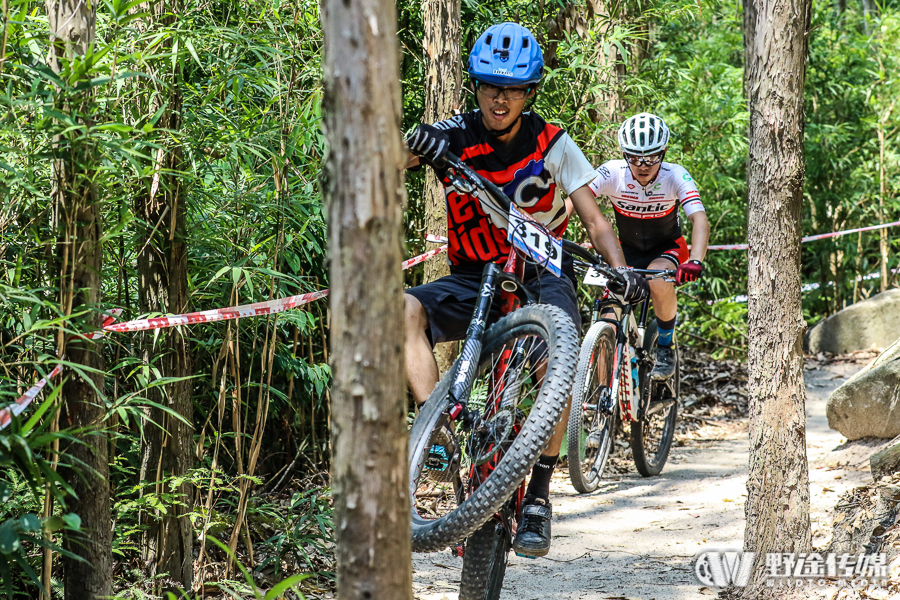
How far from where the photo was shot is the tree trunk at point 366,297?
5.02 ft

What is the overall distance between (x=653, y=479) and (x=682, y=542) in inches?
54.6

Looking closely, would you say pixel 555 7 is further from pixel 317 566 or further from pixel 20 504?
pixel 20 504

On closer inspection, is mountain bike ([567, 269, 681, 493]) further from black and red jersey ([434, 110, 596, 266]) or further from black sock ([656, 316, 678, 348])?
black and red jersey ([434, 110, 596, 266])

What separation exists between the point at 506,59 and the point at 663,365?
313cm

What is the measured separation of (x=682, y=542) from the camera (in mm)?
4305

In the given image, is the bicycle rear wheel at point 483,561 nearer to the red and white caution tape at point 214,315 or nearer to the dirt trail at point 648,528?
the dirt trail at point 648,528

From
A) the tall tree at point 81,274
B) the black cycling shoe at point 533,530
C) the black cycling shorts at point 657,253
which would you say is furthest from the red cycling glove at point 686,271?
the tall tree at point 81,274

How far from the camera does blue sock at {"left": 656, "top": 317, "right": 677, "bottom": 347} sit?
5.60 m

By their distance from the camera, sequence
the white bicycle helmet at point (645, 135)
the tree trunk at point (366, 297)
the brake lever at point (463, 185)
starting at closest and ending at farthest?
1. the tree trunk at point (366, 297)
2. the brake lever at point (463, 185)
3. the white bicycle helmet at point (645, 135)

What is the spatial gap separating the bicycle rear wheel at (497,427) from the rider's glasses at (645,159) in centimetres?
243

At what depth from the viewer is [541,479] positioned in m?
3.09

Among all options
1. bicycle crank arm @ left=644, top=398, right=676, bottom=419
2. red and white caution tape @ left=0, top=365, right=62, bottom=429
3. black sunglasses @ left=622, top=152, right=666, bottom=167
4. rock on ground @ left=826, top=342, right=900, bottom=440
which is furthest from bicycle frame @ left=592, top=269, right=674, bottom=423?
red and white caution tape @ left=0, top=365, right=62, bottom=429

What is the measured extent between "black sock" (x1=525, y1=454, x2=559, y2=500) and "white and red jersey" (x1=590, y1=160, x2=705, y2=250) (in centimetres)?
271

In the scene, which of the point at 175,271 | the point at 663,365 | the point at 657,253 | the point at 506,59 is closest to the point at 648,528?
the point at 663,365
